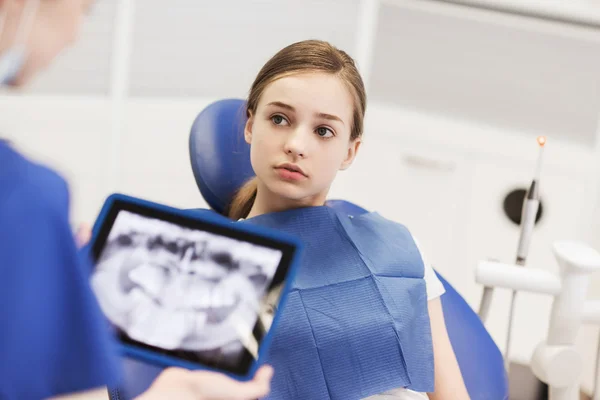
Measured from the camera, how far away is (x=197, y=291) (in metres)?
0.71

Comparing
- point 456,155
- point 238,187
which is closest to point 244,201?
point 238,187

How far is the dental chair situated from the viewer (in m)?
1.18

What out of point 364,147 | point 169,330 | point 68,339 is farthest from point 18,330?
point 364,147

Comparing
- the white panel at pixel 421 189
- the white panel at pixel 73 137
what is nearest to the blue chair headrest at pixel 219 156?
the white panel at pixel 73 137

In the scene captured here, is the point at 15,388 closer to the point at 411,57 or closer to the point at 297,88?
the point at 297,88

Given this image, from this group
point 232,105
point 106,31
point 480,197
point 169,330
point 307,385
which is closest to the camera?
point 169,330

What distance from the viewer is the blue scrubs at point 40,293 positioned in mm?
481

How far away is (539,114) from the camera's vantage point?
7.23 ft

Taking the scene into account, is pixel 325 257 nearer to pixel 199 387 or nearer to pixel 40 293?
pixel 199 387

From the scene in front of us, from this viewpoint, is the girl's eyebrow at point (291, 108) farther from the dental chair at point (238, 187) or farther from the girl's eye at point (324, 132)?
the dental chair at point (238, 187)

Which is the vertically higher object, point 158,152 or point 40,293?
point 40,293

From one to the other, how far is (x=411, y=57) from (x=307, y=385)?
1.50 metres

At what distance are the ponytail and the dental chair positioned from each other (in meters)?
0.05

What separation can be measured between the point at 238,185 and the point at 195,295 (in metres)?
0.53
